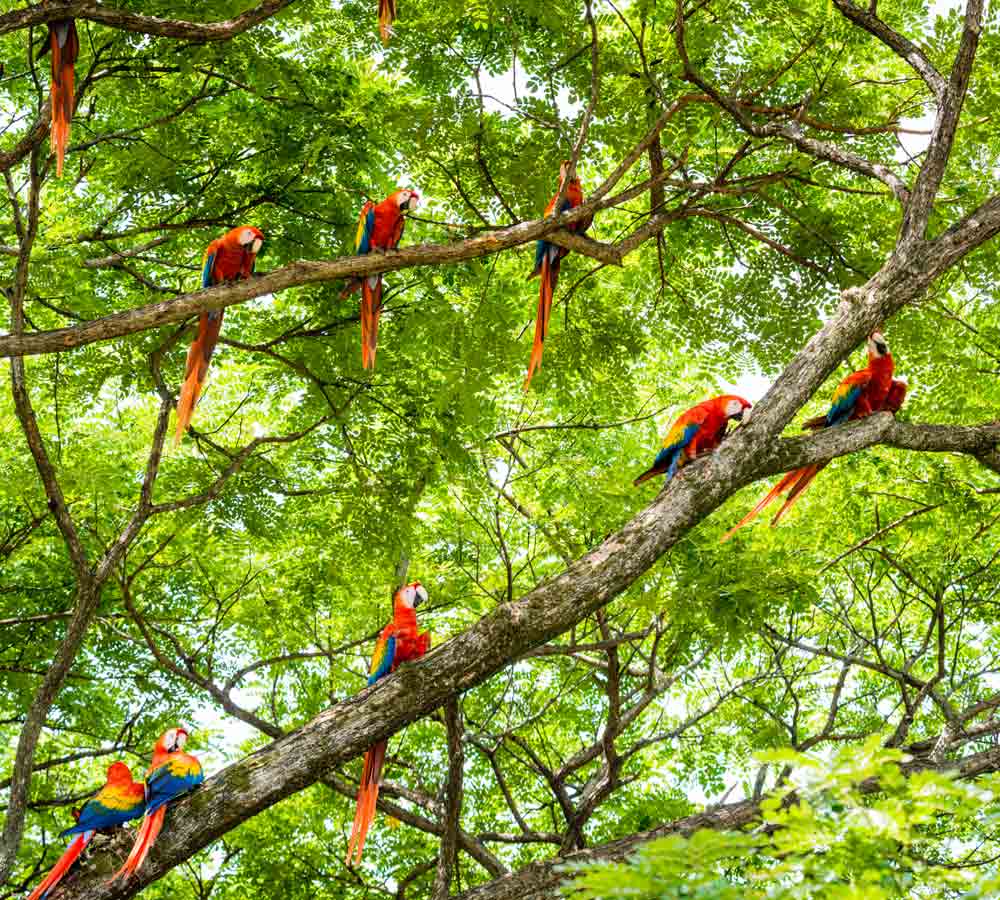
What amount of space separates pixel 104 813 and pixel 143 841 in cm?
Answer: 29

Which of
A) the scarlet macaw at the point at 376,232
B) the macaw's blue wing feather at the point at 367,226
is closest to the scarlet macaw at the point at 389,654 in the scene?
the scarlet macaw at the point at 376,232

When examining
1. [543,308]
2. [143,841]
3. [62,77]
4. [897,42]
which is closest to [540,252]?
[543,308]

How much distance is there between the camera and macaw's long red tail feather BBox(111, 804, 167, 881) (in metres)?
2.89

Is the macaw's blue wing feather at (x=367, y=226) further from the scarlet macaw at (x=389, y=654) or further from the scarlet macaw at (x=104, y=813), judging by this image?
the scarlet macaw at (x=104, y=813)

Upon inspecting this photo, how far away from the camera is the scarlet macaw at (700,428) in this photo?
3.88 metres

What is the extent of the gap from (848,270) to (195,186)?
117 inches

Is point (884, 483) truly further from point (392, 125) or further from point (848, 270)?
point (392, 125)

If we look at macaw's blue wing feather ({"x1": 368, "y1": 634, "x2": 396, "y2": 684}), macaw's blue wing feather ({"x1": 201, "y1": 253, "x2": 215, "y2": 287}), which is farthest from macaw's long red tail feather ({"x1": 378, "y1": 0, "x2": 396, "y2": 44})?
macaw's blue wing feather ({"x1": 368, "y1": 634, "x2": 396, "y2": 684})

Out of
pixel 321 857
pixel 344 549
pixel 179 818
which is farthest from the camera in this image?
pixel 321 857

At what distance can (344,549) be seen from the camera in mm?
5391

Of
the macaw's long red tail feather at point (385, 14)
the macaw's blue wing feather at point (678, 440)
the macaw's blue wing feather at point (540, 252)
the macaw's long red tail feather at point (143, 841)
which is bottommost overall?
the macaw's long red tail feather at point (143, 841)

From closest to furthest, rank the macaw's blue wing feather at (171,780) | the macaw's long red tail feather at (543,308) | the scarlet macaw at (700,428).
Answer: the macaw's blue wing feather at (171,780), the scarlet macaw at (700,428), the macaw's long red tail feather at (543,308)

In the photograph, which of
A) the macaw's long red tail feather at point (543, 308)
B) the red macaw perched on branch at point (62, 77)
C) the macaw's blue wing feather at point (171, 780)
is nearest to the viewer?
the macaw's blue wing feather at point (171, 780)

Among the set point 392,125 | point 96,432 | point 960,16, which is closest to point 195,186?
point 392,125
